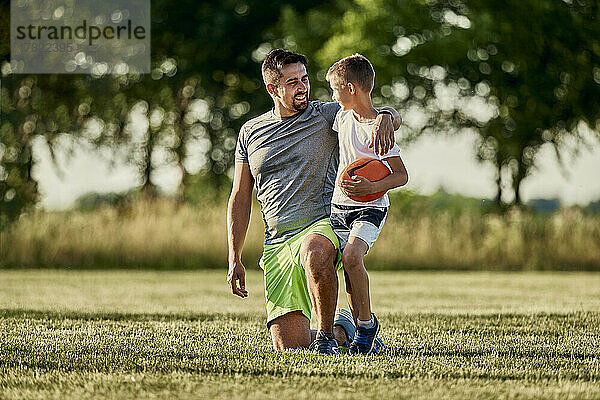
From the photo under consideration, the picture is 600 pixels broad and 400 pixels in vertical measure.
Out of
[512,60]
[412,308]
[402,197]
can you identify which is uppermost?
[512,60]

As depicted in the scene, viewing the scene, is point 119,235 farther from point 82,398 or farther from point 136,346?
point 82,398

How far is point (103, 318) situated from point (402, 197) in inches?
491

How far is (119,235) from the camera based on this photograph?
709 inches

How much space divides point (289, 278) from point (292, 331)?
28cm

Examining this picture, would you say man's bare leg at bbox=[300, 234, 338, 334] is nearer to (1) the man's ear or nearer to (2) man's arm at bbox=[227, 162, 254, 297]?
(2) man's arm at bbox=[227, 162, 254, 297]

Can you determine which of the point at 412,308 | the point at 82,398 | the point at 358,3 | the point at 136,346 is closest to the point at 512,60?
the point at 358,3

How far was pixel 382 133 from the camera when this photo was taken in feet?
16.8

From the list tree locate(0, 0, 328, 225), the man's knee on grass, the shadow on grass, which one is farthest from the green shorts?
tree locate(0, 0, 328, 225)

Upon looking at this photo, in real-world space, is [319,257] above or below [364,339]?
above

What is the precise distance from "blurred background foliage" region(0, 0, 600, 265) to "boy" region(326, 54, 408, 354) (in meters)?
13.4

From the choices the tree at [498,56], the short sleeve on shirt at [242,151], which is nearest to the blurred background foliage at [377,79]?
the tree at [498,56]

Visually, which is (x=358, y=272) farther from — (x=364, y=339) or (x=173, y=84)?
(x=173, y=84)

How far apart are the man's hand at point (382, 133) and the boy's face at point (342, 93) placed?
257mm

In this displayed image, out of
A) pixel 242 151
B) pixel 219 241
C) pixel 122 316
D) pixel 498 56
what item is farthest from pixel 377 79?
pixel 242 151
